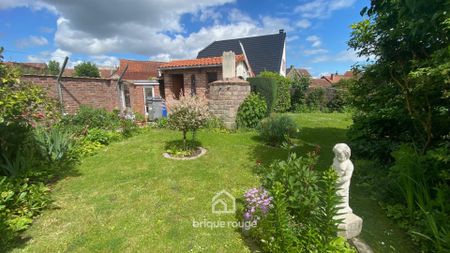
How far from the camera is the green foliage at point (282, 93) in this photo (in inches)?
527

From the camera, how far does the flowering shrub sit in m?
2.70

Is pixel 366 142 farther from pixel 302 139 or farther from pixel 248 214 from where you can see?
pixel 248 214

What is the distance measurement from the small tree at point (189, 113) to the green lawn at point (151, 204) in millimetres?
877

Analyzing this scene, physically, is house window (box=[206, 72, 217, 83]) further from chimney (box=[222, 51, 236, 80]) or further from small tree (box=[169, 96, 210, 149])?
Result: small tree (box=[169, 96, 210, 149])

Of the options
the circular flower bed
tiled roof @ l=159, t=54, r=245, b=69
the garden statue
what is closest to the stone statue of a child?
the garden statue

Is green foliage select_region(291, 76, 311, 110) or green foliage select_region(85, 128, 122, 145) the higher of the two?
green foliage select_region(291, 76, 311, 110)

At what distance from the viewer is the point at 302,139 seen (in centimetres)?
692

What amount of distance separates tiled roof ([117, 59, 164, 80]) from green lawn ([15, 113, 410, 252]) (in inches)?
→ 780

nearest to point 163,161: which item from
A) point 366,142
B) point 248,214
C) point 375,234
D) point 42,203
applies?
point 42,203

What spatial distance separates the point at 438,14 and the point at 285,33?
770 inches

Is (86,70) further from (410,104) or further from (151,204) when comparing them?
(410,104)

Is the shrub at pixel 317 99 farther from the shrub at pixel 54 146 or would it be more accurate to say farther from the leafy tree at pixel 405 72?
the shrub at pixel 54 146

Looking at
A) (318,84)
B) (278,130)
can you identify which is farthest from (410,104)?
(318,84)

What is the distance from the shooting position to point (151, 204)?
361 centimetres
